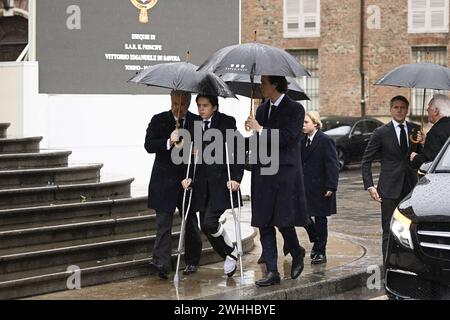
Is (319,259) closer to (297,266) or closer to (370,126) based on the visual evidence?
(297,266)

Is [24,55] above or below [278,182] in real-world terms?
above

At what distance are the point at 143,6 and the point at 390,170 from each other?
19.6ft

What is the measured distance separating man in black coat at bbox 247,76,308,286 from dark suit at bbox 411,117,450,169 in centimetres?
165

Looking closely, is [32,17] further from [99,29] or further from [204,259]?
[204,259]

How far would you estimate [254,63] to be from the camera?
891 cm

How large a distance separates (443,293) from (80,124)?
8113mm

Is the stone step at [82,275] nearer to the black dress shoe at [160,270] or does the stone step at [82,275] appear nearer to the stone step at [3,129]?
the black dress shoe at [160,270]

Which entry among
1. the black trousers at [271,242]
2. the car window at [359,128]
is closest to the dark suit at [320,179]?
the black trousers at [271,242]

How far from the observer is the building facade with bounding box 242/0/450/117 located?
124ft

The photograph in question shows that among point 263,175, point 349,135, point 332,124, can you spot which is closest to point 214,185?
point 263,175

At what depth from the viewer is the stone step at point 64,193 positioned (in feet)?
32.2

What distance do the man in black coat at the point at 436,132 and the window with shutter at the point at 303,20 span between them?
2905cm

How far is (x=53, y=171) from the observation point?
10.6 meters
